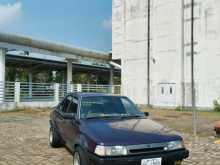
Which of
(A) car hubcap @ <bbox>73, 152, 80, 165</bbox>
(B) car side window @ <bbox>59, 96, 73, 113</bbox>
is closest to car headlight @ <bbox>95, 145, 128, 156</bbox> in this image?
(A) car hubcap @ <bbox>73, 152, 80, 165</bbox>

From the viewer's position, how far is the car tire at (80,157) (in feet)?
18.7

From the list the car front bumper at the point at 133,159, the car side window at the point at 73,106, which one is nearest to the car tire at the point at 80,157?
the car front bumper at the point at 133,159

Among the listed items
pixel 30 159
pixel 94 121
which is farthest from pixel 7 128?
pixel 94 121

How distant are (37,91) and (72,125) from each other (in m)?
21.3

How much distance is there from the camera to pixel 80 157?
590 centimetres

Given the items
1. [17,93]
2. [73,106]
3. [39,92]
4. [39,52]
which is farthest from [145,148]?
A: [39,92]

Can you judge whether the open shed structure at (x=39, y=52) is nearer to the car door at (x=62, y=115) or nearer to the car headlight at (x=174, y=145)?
the car door at (x=62, y=115)

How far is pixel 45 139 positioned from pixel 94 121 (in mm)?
4829

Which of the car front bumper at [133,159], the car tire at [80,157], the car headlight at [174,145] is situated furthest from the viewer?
the car tire at [80,157]

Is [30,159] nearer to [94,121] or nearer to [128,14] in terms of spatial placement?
[94,121]

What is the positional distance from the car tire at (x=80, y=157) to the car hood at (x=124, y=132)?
360 millimetres

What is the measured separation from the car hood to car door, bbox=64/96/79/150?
37 centimetres

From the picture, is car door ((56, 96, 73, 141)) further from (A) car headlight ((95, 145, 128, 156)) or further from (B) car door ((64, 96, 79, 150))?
(A) car headlight ((95, 145, 128, 156))

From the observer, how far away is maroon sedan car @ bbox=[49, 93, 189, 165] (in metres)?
5.29
